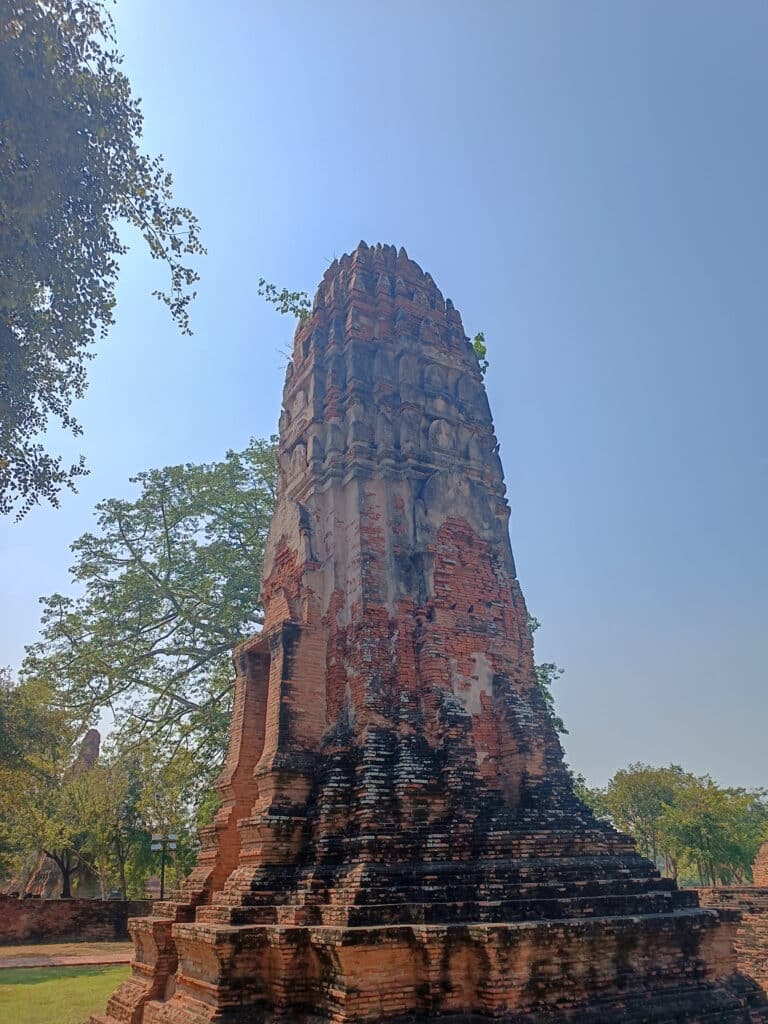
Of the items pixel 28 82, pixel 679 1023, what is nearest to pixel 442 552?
pixel 679 1023

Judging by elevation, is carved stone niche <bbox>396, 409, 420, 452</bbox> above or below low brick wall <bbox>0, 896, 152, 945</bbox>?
above

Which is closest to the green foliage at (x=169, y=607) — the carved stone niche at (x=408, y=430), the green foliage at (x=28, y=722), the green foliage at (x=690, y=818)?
the green foliage at (x=28, y=722)

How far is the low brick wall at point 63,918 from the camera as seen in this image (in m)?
18.7

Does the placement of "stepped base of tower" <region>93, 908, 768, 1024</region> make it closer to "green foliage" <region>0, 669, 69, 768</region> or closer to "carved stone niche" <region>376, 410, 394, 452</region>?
"carved stone niche" <region>376, 410, 394, 452</region>

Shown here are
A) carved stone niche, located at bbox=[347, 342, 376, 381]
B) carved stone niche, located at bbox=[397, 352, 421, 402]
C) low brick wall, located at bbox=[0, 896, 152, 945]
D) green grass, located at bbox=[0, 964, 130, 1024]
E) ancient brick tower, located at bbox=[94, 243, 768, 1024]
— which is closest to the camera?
ancient brick tower, located at bbox=[94, 243, 768, 1024]

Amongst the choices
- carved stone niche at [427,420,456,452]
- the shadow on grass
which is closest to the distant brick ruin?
carved stone niche at [427,420,456,452]

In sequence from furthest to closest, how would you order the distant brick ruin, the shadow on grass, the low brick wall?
the low brick wall
the shadow on grass
the distant brick ruin

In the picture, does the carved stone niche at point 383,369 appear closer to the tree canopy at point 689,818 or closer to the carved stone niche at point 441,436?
the carved stone niche at point 441,436

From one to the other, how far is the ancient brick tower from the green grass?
1.67 m

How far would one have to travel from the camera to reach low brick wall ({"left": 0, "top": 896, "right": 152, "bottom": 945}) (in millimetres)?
18719

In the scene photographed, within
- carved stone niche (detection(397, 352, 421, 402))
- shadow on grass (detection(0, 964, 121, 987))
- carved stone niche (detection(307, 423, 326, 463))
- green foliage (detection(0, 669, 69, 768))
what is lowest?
shadow on grass (detection(0, 964, 121, 987))

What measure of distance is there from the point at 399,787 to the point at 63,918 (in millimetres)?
16848

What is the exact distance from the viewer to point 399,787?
739 cm

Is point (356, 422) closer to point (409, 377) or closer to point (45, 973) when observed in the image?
point (409, 377)
